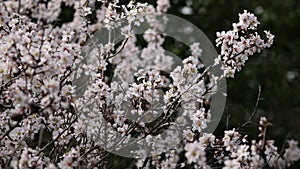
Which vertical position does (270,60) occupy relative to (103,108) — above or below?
above

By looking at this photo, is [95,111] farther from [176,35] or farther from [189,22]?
[189,22]

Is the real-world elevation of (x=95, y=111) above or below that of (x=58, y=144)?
above

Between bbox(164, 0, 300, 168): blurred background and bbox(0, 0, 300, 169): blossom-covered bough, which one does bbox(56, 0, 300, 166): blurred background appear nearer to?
bbox(164, 0, 300, 168): blurred background

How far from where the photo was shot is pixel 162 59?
359 cm

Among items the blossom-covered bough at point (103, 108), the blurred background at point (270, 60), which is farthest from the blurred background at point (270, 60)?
the blossom-covered bough at point (103, 108)

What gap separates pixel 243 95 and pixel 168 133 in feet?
11.4

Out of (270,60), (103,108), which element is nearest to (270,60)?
(270,60)

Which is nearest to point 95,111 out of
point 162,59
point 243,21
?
point 243,21

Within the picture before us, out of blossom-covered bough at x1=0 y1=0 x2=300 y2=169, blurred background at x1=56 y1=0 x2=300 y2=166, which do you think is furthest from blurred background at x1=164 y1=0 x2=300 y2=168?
blossom-covered bough at x1=0 y1=0 x2=300 y2=169

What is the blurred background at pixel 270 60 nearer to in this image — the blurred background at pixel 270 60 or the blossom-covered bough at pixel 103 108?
the blurred background at pixel 270 60

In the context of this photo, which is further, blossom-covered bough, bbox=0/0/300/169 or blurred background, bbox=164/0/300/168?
blurred background, bbox=164/0/300/168

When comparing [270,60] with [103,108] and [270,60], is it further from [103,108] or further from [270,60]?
[103,108]

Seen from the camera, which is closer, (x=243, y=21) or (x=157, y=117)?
(x=243, y=21)

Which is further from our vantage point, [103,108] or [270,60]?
[270,60]
